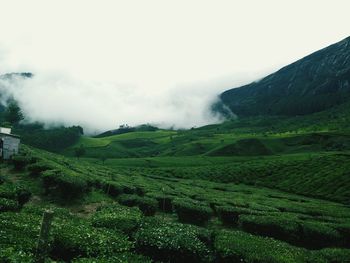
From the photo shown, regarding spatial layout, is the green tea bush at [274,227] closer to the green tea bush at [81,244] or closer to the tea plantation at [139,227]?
the tea plantation at [139,227]

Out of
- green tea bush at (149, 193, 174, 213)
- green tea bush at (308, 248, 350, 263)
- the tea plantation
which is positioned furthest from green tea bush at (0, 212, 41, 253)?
green tea bush at (149, 193, 174, 213)

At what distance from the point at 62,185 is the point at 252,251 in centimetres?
2347

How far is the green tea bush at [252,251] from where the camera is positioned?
18203mm

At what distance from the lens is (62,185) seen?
3469 centimetres

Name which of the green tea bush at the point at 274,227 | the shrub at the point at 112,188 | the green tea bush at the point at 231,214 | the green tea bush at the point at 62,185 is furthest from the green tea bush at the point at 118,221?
the shrub at the point at 112,188

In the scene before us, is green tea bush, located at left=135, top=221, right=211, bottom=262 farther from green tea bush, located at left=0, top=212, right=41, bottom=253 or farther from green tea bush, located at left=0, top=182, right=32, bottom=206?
green tea bush, located at left=0, top=182, right=32, bottom=206

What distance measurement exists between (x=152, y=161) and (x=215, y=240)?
139 meters

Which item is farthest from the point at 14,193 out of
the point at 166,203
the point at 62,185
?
the point at 166,203

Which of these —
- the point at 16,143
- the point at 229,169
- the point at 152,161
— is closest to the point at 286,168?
the point at 229,169

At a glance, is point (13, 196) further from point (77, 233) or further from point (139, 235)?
point (139, 235)

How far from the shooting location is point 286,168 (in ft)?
347

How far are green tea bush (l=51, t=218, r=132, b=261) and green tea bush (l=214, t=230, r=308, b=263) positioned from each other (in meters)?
6.11

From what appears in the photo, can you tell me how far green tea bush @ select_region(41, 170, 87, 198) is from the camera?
34688mm

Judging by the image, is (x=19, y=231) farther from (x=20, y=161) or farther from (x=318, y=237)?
(x=20, y=161)
